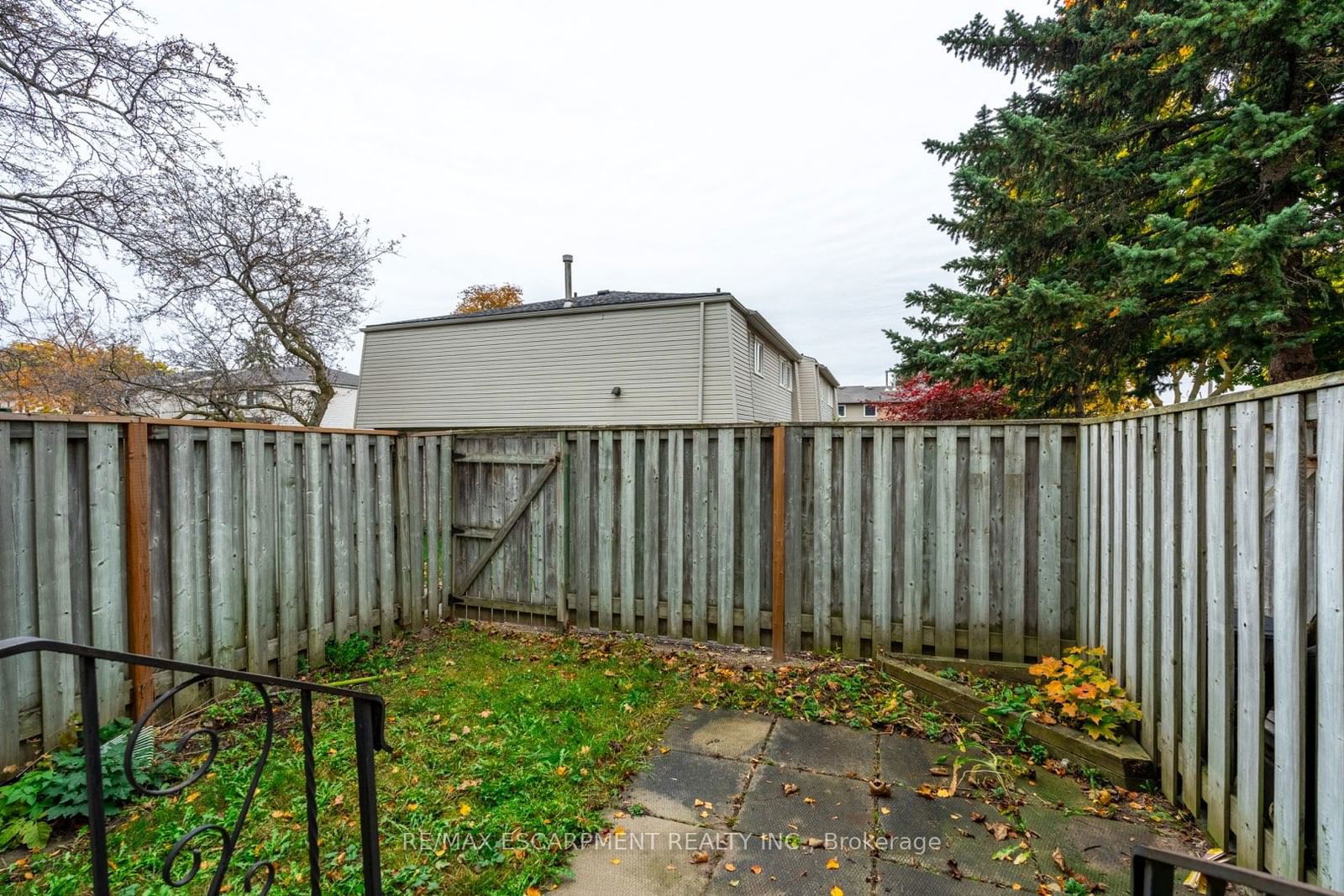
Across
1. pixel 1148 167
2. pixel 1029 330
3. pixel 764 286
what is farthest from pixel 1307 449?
pixel 764 286

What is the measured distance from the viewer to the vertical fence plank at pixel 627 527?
477 cm

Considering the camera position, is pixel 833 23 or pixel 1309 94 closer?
pixel 1309 94

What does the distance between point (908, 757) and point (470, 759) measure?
A: 2.26m

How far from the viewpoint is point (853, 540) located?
421cm

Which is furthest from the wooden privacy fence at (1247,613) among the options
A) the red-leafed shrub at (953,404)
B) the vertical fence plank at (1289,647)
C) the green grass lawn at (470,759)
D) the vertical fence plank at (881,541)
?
the red-leafed shrub at (953,404)

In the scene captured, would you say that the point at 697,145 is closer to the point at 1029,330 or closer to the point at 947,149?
the point at 947,149

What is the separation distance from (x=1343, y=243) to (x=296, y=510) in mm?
8784

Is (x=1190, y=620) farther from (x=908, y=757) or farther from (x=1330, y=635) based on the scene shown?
(x=908, y=757)

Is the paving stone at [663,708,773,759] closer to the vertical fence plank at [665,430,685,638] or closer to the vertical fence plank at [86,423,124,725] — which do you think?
the vertical fence plank at [665,430,685,638]

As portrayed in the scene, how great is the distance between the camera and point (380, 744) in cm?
163

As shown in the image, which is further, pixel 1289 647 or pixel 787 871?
pixel 787 871

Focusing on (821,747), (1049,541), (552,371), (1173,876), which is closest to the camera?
(1173,876)

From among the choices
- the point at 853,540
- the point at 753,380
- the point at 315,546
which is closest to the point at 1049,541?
the point at 853,540

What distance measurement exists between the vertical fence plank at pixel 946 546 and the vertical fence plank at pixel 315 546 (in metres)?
4.43
